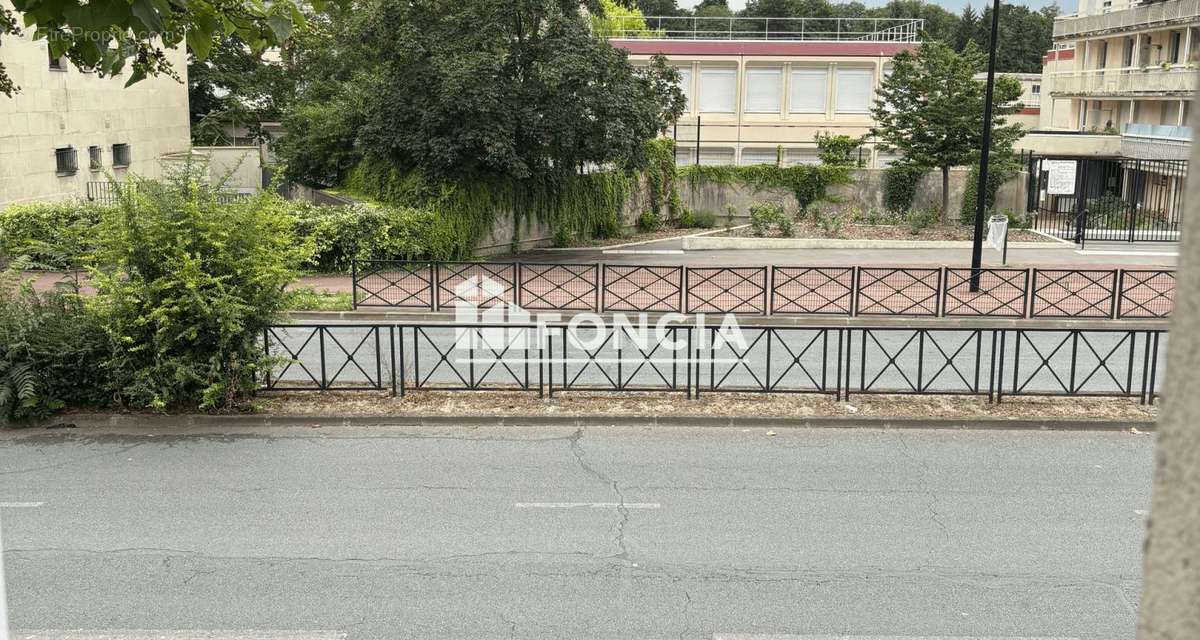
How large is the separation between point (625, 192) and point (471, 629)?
23.3m

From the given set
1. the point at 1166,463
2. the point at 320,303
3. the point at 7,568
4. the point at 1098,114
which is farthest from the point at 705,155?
the point at 1166,463

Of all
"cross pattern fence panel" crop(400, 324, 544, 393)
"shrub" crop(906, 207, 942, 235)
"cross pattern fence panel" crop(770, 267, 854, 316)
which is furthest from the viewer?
"shrub" crop(906, 207, 942, 235)

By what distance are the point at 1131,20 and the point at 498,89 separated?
26.8m

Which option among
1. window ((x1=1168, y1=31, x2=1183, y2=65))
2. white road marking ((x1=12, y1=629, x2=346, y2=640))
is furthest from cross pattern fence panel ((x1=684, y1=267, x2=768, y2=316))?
window ((x1=1168, y1=31, x2=1183, y2=65))

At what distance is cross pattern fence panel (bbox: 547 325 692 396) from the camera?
12547mm

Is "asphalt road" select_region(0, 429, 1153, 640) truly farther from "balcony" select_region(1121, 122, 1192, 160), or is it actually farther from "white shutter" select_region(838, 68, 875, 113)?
"white shutter" select_region(838, 68, 875, 113)

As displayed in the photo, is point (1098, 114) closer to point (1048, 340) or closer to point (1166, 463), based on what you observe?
point (1048, 340)

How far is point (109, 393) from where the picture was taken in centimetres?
1191

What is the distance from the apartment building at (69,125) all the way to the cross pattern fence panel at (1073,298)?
1871cm

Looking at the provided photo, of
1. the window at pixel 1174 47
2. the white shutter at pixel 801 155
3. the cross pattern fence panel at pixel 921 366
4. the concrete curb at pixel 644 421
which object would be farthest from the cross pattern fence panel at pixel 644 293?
the white shutter at pixel 801 155

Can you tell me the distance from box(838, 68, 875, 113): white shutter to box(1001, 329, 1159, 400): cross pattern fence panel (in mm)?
30413

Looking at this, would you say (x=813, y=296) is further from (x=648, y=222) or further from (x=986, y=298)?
(x=648, y=222)

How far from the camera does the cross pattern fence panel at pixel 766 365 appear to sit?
40.8ft

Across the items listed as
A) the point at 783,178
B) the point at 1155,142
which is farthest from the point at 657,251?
the point at 1155,142
